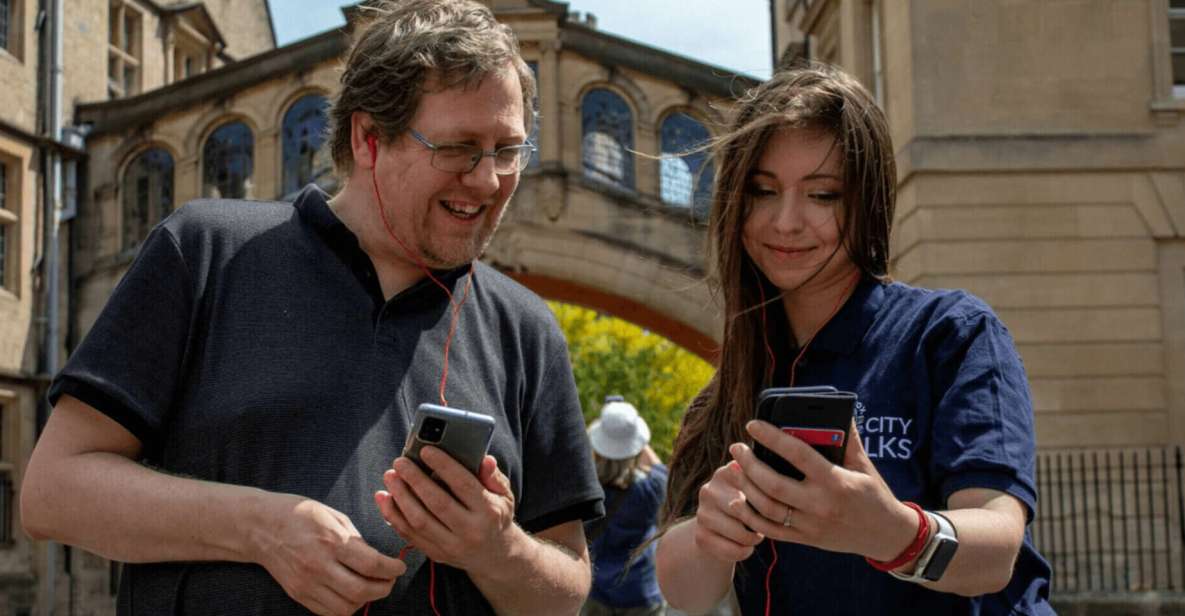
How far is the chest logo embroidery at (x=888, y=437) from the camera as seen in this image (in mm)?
2418

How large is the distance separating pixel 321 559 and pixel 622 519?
5682 mm

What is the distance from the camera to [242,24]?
1171 inches

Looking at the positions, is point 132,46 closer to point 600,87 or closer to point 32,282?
point 32,282

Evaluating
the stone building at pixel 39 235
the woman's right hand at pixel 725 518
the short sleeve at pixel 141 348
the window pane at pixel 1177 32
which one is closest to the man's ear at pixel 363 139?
the short sleeve at pixel 141 348

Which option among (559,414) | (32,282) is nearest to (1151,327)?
(559,414)

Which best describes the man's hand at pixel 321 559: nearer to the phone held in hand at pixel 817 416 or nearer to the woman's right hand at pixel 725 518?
the woman's right hand at pixel 725 518

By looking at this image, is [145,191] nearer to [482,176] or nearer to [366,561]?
[482,176]

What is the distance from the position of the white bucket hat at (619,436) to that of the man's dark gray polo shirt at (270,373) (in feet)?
16.5

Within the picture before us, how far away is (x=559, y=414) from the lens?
303 centimetres

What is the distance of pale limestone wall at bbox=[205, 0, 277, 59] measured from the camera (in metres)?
28.5

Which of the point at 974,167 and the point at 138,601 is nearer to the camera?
the point at 138,601

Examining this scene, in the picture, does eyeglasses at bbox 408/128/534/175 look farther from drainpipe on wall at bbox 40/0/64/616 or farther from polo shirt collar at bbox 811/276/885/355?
drainpipe on wall at bbox 40/0/64/616

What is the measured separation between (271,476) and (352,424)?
17cm

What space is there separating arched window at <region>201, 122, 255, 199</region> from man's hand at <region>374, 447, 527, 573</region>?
1912cm
